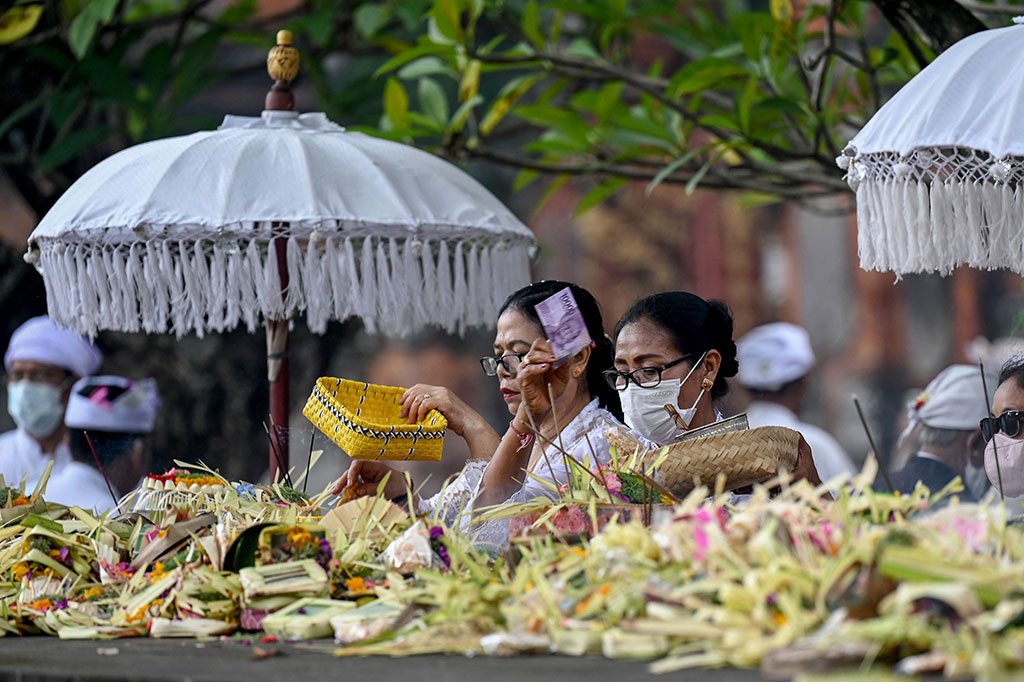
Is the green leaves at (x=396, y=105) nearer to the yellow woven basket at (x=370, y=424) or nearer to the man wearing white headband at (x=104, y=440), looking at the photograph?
the man wearing white headband at (x=104, y=440)

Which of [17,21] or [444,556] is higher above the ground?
[17,21]

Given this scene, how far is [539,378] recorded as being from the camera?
2.93 meters

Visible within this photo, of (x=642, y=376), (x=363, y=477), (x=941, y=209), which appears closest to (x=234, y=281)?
(x=363, y=477)

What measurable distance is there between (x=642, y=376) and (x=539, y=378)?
0.26m

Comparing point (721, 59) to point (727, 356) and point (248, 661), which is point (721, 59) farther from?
point (248, 661)

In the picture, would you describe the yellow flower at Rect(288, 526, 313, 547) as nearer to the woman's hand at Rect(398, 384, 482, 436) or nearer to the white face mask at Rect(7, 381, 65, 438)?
the woman's hand at Rect(398, 384, 482, 436)

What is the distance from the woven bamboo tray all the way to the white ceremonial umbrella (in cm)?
122

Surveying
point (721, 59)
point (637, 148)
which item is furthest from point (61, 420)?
point (721, 59)

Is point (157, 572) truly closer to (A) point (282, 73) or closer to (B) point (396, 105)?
(A) point (282, 73)

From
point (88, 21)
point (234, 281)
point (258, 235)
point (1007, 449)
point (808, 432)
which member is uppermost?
point (88, 21)

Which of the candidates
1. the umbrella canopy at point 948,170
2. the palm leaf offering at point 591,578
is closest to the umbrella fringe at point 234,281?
the palm leaf offering at point 591,578

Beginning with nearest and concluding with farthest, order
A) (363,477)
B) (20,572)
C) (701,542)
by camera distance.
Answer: (701,542)
(20,572)
(363,477)

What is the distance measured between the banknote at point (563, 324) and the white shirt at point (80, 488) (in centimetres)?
223

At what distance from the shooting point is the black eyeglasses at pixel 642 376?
118 inches
